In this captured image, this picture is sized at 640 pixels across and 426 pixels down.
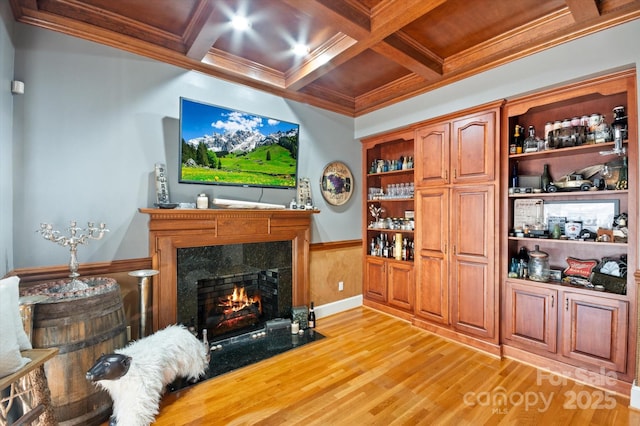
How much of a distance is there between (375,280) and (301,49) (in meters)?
3.07

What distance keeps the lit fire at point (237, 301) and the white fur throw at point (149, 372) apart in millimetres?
749

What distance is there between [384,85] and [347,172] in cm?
122

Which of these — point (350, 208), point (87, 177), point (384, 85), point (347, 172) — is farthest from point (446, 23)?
point (87, 177)

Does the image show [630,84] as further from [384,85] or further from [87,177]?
[87,177]

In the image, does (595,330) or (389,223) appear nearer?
(595,330)

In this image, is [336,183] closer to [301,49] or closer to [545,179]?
[301,49]

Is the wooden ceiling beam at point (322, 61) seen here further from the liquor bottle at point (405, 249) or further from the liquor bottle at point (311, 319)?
the liquor bottle at point (311, 319)

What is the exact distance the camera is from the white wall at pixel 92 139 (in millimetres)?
2078

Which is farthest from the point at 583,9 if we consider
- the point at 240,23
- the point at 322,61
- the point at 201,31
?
the point at 201,31

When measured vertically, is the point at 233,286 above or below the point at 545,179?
below

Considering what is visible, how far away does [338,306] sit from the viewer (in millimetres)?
3930

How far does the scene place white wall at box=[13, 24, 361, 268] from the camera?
208 cm

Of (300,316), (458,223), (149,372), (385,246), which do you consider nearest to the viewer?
(149,372)

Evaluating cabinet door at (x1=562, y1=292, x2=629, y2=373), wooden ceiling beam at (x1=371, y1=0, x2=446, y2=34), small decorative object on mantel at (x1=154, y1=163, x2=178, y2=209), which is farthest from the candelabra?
cabinet door at (x1=562, y1=292, x2=629, y2=373)
